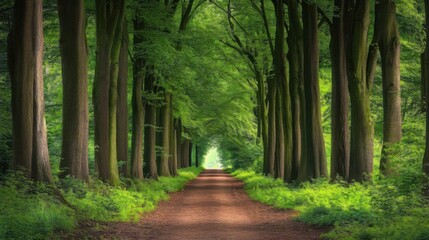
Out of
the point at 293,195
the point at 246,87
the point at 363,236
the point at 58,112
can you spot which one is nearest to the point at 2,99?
the point at 58,112

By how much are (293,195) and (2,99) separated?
11.7 metres

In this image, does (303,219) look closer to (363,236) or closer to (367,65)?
(363,236)

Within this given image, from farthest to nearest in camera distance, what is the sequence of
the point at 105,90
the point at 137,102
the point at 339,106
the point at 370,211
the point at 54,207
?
1. the point at 137,102
2. the point at 339,106
3. the point at 105,90
4. the point at 370,211
5. the point at 54,207

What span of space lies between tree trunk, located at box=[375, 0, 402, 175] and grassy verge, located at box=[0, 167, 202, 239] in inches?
297

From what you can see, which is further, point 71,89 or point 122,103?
point 122,103

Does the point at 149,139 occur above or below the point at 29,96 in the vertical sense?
below

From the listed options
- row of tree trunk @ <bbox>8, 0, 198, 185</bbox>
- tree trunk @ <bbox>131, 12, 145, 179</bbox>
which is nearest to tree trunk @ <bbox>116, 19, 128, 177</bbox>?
row of tree trunk @ <bbox>8, 0, 198, 185</bbox>

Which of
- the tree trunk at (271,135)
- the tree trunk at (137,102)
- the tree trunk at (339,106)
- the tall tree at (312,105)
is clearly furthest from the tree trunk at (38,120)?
the tree trunk at (271,135)

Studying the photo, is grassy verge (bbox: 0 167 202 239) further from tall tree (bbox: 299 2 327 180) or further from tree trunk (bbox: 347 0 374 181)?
tree trunk (bbox: 347 0 374 181)

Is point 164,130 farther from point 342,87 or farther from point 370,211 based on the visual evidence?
point 370,211

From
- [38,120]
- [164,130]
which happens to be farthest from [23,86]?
[164,130]

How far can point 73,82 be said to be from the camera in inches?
627

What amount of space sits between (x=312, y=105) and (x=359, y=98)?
3371mm

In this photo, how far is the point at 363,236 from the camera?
9.70 meters
